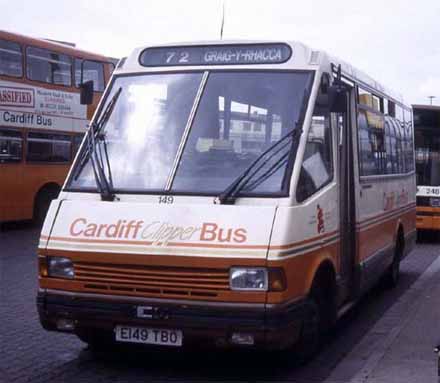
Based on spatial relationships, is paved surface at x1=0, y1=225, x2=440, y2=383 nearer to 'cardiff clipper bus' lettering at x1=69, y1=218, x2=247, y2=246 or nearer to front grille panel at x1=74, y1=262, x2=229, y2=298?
front grille panel at x1=74, y1=262, x2=229, y2=298

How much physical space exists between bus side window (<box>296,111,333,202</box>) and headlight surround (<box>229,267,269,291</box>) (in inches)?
31.9

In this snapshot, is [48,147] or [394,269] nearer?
[394,269]

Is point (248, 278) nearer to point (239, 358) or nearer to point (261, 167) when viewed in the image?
point (261, 167)

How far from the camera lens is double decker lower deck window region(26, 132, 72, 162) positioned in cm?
1947

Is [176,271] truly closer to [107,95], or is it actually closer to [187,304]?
[187,304]

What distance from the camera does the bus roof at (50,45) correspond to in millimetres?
18688

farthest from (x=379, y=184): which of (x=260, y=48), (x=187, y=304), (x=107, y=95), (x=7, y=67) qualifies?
(x=7, y=67)

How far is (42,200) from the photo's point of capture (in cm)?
2017

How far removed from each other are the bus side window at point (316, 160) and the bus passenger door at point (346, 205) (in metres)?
0.35

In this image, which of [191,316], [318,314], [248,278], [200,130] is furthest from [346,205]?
[191,316]

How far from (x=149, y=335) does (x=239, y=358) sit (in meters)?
1.24

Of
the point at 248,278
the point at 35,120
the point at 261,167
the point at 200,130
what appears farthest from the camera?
the point at 35,120

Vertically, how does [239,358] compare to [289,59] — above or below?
below

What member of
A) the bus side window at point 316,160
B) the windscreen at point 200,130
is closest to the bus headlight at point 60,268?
the windscreen at point 200,130
